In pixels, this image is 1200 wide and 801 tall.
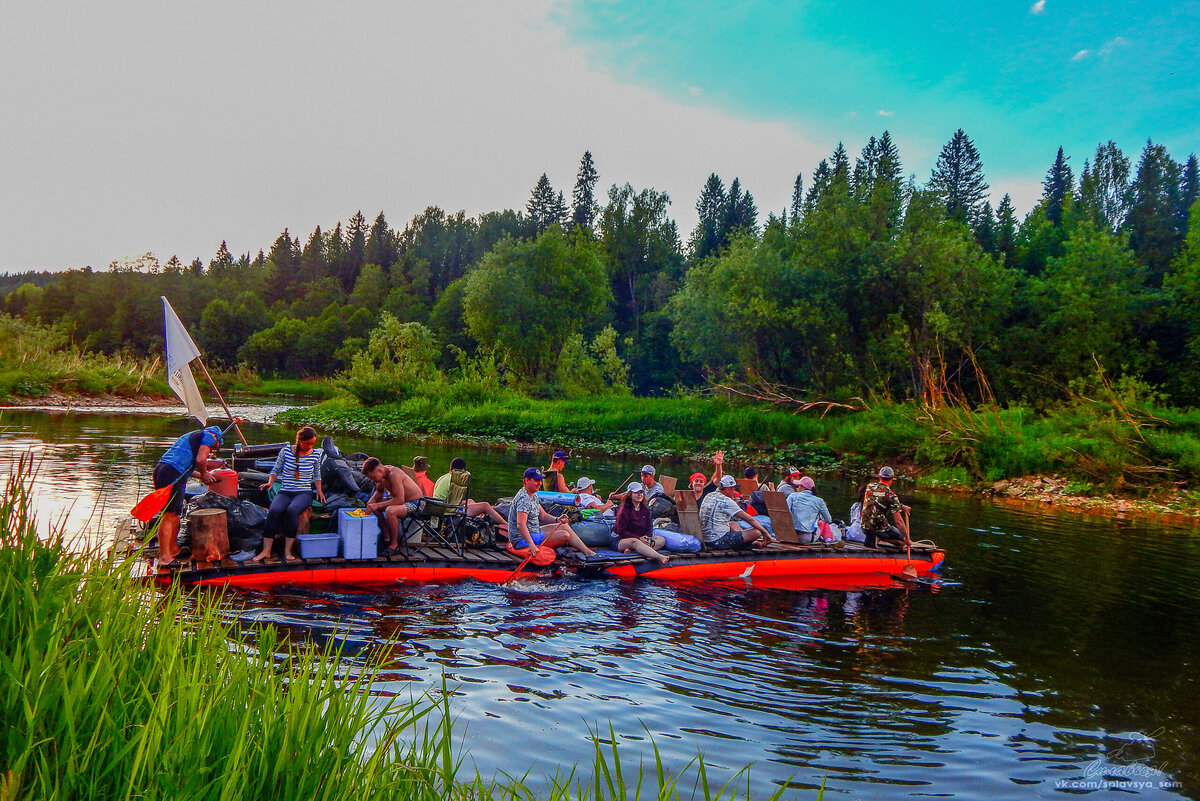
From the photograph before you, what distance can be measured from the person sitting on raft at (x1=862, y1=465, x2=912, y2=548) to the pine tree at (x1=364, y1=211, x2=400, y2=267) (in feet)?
336

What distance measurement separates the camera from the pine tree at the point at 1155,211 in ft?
184

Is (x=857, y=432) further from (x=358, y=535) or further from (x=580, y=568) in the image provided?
(x=358, y=535)

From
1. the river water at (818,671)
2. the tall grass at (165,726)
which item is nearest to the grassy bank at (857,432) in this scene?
the river water at (818,671)

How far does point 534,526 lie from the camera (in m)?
13.0

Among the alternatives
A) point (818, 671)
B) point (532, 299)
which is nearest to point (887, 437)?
point (818, 671)

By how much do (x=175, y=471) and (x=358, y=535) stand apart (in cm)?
261

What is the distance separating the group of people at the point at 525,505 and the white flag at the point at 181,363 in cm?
115

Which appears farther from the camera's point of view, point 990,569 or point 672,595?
point 990,569

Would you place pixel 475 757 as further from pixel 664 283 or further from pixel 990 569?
pixel 664 283

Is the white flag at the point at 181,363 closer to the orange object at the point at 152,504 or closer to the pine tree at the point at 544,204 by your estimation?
the orange object at the point at 152,504

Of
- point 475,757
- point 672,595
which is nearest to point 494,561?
point 672,595

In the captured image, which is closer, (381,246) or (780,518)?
(780,518)

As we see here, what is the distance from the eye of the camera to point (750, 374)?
4319 cm

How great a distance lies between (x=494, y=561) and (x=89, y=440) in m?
21.3
